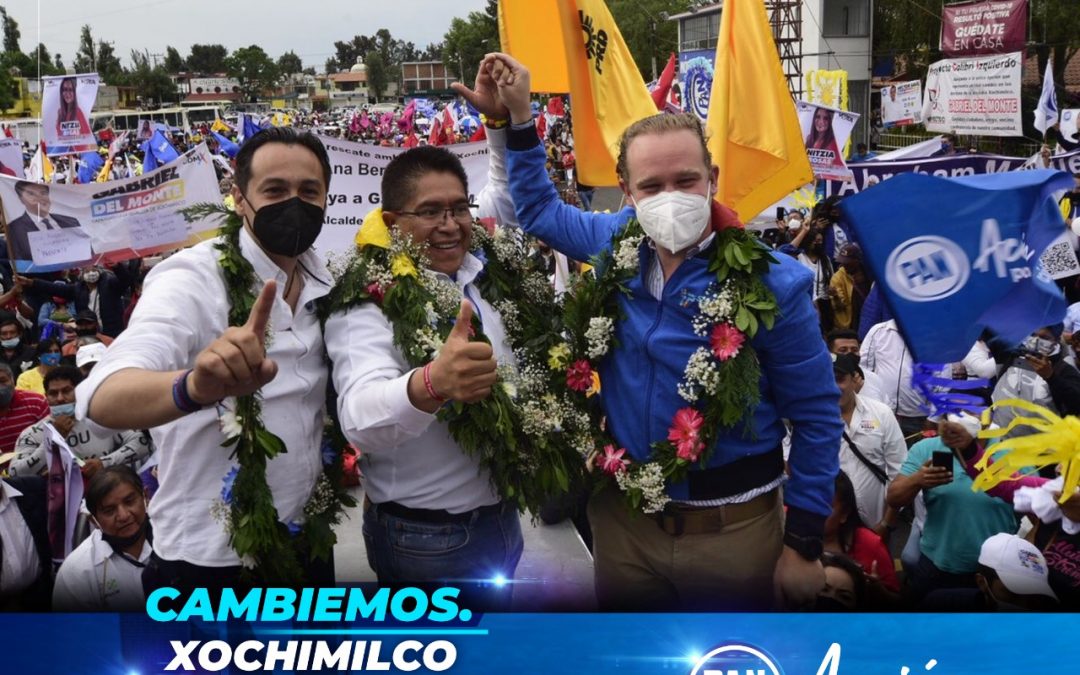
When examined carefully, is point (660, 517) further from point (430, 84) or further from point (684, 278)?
point (430, 84)

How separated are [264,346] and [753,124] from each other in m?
3.35

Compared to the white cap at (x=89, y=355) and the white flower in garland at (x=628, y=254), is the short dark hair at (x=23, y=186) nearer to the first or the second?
the white cap at (x=89, y=355)

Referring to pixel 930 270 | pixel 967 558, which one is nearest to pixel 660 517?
pixel 930 270

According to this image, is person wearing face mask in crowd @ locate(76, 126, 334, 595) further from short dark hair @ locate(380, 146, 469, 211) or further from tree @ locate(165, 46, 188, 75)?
tree @ locate(165, 46, 188, 75)

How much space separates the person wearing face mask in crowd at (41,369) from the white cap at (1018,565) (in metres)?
6.24

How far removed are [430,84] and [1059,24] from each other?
14022cm

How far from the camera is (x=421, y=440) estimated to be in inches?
107

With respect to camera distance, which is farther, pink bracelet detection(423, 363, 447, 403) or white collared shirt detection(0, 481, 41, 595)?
white collared shirt detection(0, 481, 41, 595)

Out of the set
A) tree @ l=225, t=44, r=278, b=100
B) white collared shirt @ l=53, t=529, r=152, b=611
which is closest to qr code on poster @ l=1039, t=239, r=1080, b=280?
white collared shirt @ l=53, t=529, r=152, b=611

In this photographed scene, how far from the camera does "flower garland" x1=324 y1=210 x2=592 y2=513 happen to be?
270 centimetres

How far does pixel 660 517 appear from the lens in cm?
283

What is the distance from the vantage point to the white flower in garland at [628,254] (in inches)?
112

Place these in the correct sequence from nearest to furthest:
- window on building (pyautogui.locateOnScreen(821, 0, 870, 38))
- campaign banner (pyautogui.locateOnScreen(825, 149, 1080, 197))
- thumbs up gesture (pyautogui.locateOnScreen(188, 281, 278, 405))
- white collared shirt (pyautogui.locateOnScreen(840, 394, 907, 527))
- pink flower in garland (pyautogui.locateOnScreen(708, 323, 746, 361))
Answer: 1. thumbs up gesture (pyautogui.locateOnScreen(188, 281, 278, 405))
2. pink flower in garland (pyautogui.locateOnScreen(708, 323, 746, 361))
3. white collared shirt (pyautogui.locateOnScreen(840, 394, 907, 527))
4. campaign banner (pyautogui.locateOnScreen(825, 149, 1080, 197))
5. window on building (pyautogui.locateOnScreen(821, 0, 870, 38))

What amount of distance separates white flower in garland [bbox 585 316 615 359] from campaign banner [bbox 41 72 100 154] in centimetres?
1610
